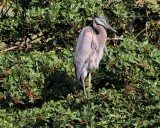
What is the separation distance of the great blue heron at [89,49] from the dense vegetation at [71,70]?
0.44 ft

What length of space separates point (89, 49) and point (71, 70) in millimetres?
347

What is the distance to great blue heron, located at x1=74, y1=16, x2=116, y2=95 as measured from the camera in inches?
250

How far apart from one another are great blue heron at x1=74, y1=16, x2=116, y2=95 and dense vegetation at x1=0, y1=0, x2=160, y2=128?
0.13 meters

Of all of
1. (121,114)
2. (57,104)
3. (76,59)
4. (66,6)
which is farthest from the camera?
(66,6)

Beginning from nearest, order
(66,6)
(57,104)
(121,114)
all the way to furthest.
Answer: (121,114) → (57,104) → (66,6)

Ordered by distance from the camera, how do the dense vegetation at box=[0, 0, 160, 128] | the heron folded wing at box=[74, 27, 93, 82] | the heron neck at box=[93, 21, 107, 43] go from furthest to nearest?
1. the heron neck at box=[93, 21, 107, 43]
2. the heron folded wing at box=[74, 27, 93, 82]
3. the dense vegetation at box=[0, 0, 160, 128]

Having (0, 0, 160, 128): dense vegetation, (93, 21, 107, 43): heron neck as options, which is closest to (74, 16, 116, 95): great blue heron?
(93, 21, 107, 43): heron neck

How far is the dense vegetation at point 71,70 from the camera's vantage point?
5012 mm

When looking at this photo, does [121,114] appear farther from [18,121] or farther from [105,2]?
[105,2]

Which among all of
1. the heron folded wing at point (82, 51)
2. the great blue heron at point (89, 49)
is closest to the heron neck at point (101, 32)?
the great blue heron at point (89, 49)

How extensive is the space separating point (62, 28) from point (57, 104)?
2.03m

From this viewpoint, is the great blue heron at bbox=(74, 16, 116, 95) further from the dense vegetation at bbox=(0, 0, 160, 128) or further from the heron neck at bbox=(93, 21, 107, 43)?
the dense vegetation at bbox=(0, 0, 160, 128)

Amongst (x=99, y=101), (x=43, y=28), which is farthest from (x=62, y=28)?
(x=99, y=101)

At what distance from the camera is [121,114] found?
16.2 ft
